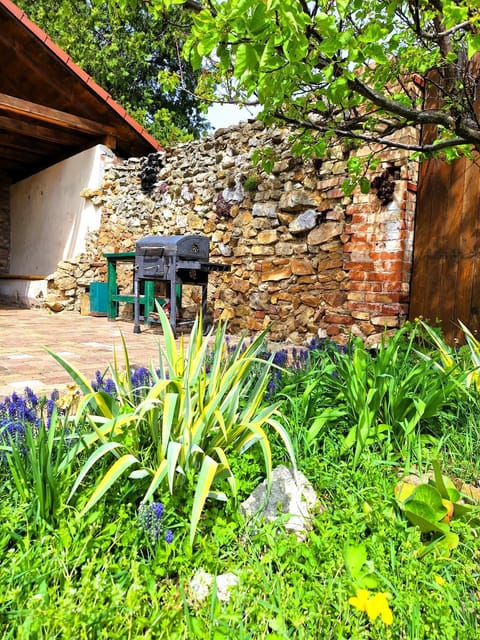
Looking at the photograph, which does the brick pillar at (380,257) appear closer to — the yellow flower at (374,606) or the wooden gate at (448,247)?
the wooden gate at (448,247)

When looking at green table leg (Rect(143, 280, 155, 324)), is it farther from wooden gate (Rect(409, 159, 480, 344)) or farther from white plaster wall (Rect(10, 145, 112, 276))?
wooden gate (Rect(409, 159, 480, 344))

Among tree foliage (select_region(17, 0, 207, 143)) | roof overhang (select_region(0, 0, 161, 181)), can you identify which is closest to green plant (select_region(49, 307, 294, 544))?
roof overhang (select_region(0, 0, 161, 181))

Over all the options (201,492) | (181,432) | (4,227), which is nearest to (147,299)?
(181,432)

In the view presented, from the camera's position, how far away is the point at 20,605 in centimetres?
95

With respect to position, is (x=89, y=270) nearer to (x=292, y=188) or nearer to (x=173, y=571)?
(x=292, y=188)

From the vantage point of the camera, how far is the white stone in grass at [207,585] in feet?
3.49

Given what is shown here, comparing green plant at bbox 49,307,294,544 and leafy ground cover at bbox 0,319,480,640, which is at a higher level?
green plant at bbox 49,307,294,544

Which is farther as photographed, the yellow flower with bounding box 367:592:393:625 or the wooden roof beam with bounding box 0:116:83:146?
the wooden roof beam with bounding box 0:116:83:146

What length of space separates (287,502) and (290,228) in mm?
3688

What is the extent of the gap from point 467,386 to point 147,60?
619 inches

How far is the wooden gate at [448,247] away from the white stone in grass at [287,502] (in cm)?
259

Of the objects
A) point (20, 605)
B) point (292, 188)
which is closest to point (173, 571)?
point (20, 605)

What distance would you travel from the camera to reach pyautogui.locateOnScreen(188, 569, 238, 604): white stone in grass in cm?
106

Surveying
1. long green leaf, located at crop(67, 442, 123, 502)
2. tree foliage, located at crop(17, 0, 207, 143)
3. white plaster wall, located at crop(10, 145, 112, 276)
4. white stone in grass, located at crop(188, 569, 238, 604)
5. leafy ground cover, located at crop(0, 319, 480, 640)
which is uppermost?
tree foliage, located at crop(17, 0, 207, 143)
